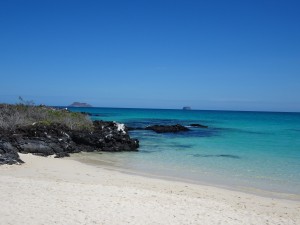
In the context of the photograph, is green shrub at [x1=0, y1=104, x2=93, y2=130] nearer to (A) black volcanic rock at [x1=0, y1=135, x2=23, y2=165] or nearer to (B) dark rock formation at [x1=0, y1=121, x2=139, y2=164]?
(B) dark rock formation at [x1=0, y1=121, x2=139, y2=164]

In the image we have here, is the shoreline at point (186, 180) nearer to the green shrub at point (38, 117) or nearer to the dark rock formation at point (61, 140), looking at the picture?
the dark rock formation at point (61, 140)

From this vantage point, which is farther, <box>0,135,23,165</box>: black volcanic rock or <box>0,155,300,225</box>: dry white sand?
<box>0,135,23,165</box>: black volcanic rock

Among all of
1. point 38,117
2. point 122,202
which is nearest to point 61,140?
point 38,117

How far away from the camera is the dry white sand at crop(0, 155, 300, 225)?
802cm

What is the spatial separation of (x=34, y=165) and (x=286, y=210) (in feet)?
31.9

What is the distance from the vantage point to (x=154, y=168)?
16.9m

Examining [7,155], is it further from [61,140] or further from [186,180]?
[186,180]

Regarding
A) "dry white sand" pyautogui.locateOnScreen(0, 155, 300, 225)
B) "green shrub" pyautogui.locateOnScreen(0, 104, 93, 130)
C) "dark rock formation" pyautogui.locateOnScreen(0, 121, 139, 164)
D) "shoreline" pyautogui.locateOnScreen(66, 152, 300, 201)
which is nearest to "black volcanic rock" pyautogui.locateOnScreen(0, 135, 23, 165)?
"dark rock formation" pyautogui.locateOnScreen(0, 121, 139, 164)

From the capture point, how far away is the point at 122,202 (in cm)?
939

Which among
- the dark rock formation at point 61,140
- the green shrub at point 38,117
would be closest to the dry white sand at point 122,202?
the dark rock formation at point 61,140

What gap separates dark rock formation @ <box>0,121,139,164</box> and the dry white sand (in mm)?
4153

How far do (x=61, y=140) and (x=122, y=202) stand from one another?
12.0 metres

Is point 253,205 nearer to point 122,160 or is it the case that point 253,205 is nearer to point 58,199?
point 58,199

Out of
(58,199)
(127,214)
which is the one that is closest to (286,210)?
(127,214)
